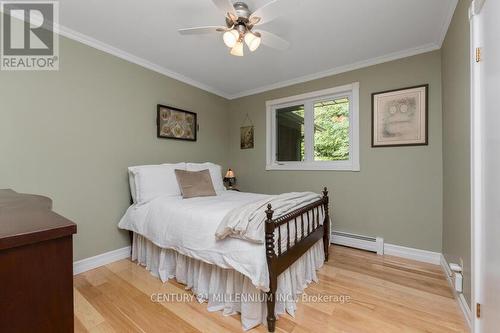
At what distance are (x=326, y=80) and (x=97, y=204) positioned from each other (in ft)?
10.7

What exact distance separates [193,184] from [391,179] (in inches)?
93.7

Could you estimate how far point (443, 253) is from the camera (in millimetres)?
2373

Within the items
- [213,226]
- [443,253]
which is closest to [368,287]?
[443,253]

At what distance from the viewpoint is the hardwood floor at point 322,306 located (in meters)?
1.57

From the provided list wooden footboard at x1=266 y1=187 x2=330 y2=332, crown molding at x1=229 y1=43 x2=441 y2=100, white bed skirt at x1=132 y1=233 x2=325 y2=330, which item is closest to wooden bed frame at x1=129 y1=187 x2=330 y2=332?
wooden footboard at x1=266 y1=187 x2=330 y2=332

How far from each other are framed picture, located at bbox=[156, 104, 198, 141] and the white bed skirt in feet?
4.86

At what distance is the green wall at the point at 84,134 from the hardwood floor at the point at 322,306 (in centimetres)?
65

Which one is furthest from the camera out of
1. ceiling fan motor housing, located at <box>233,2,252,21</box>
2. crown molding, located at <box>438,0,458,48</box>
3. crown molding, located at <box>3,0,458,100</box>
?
crown molding, located at <box>3,0,458,100</box>

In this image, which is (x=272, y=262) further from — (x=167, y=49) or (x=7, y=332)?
(x=167, y=49)

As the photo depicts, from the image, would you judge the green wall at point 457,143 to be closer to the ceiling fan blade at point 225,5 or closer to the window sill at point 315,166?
the window sill at point 315,166

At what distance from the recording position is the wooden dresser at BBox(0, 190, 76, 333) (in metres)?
0.51

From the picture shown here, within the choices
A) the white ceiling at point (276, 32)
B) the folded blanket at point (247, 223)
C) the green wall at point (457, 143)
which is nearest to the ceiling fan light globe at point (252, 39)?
the white ceiling at point (276, 32)

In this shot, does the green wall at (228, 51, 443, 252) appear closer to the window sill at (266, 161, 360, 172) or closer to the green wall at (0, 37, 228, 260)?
the window sill at (266, 161, 360, 172)

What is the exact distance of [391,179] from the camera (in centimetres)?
274
